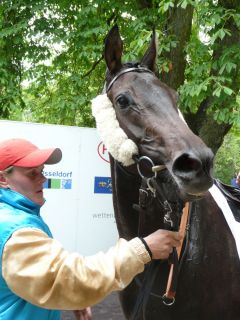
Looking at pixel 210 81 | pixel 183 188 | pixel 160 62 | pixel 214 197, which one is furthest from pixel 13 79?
pixel 183 188

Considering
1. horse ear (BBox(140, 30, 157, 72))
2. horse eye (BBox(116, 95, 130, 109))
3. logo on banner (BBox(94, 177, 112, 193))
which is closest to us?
horse eye (BBox(116, 95, 130, 109))

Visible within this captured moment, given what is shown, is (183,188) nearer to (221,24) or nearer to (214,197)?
(214,197)

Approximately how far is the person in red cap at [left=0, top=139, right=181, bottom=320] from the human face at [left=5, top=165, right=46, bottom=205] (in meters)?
0.05

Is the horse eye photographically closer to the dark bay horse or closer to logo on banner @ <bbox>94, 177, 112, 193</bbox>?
the dark bay horse

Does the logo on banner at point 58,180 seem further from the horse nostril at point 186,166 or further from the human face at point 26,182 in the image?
the horse nostril at point 186,166

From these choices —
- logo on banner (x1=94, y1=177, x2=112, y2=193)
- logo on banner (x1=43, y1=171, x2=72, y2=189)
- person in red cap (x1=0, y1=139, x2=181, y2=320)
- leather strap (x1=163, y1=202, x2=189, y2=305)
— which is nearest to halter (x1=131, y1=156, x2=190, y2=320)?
leather strap (x1=163, y1=202, x2=189, y2=305)

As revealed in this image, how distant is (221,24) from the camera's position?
5.94 m

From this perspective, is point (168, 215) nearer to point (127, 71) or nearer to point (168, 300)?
point (168, 300)

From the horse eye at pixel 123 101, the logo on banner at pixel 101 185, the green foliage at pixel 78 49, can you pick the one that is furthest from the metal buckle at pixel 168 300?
the logo on banner at pixel 101 185

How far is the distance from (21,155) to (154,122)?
743 mm

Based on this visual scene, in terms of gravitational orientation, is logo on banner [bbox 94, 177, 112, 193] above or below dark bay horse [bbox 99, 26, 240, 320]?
below

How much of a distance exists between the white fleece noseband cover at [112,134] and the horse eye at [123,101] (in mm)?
93

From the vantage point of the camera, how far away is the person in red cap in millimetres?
1773

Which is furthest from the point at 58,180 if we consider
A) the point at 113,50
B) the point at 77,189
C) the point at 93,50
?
the point at 113,50
